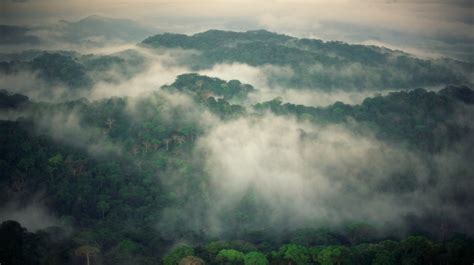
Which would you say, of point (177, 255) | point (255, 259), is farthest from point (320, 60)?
point (177, 255)

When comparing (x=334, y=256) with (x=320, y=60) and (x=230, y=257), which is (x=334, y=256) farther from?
(x=320, y=60)

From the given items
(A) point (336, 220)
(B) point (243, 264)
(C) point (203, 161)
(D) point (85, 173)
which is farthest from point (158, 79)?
(B) point (243, 264)

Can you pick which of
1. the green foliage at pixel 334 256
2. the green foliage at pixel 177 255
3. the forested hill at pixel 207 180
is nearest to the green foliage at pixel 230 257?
the forested hill at pixel 207 180

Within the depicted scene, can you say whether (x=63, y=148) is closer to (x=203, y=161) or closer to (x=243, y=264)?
(x=203, y=161)

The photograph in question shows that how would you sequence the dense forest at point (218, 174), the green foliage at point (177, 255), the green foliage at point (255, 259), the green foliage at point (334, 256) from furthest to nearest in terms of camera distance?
1. the dense forest at point (218, 174)
2. the green foliage at point (334, 256)
3. the green foliage at point (255, 259)
4. the green foliage at point (177, 255)

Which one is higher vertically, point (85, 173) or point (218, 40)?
point (218, 40)

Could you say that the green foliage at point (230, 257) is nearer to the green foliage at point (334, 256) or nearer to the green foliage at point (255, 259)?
the green foliage at point (255, 259)

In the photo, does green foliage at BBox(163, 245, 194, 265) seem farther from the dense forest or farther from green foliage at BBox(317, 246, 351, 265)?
green foliage at BBox(317, 246, 351, 265)
